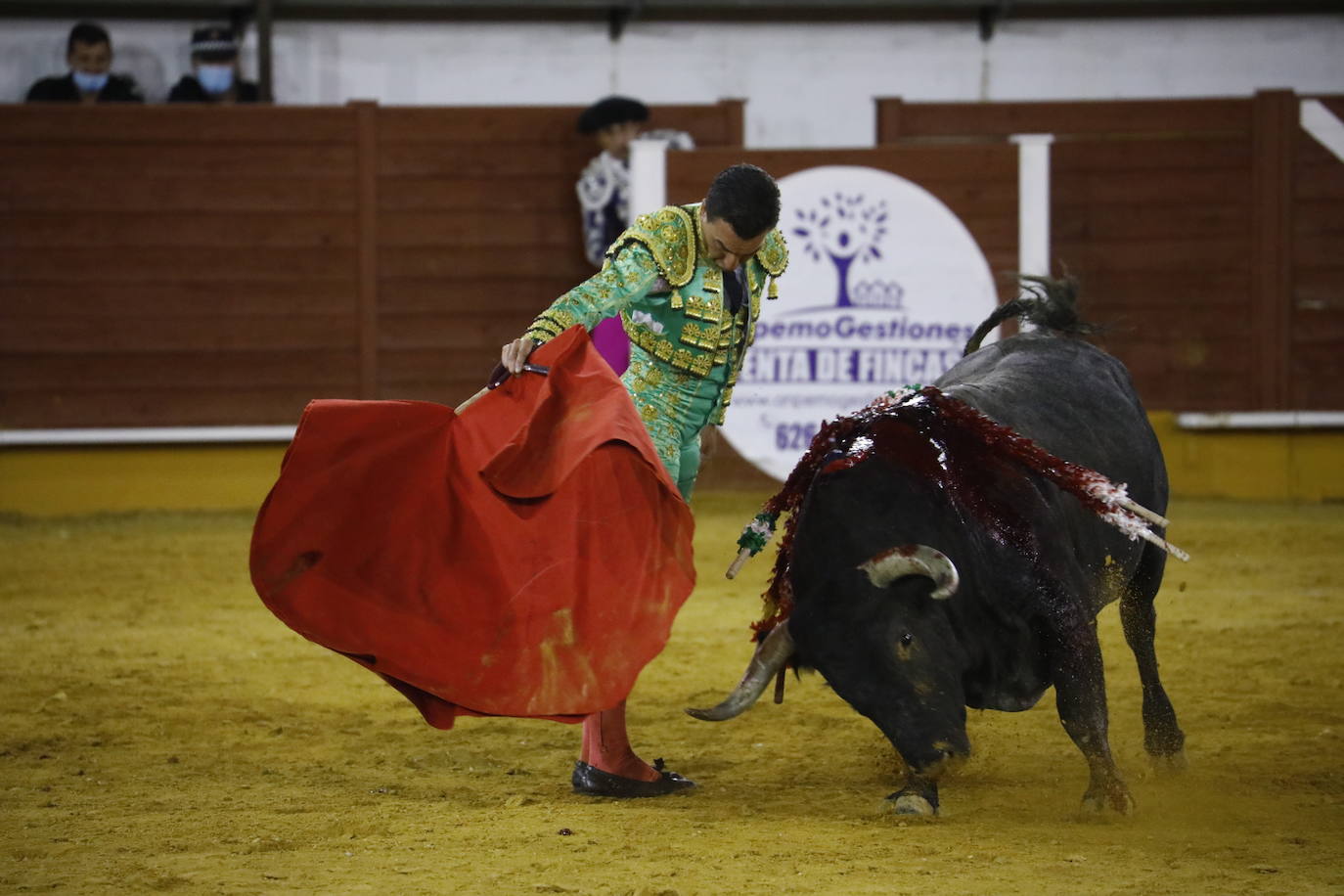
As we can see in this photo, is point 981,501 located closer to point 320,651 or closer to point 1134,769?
point 1134,769

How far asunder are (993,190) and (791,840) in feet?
17.2

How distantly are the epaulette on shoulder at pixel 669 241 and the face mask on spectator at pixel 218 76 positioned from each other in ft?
16.6

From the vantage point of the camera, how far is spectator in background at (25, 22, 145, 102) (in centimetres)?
743

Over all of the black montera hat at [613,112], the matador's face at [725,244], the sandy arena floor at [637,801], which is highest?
the black montera hat at [613,112]

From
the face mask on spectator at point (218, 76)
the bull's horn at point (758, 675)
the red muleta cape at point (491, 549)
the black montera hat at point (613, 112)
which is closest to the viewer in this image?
the bull's horn at point (758, 675)

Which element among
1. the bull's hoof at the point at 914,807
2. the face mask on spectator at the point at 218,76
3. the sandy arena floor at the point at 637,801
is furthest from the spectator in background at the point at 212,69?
the bull's hoof at the point at 914,807

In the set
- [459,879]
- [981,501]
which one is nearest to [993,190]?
[981,501]

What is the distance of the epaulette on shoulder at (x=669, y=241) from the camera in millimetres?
3039

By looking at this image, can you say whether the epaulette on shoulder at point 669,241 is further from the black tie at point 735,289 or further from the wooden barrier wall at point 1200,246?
the wooden barrier wall at point 1200,246

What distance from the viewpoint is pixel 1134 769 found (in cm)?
324

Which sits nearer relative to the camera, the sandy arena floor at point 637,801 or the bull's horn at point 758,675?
the sandy arena floor at point 637,801

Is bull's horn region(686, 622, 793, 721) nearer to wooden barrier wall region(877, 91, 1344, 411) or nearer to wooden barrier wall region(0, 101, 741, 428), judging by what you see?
wooden barrier wall region(0, 101, 741, 428)

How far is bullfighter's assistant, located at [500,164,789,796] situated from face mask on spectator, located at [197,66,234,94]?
4.98m

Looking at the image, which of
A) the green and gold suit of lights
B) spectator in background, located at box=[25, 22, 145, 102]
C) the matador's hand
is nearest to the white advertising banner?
spectator in background, located at box=[25, 22, 145, 102]
